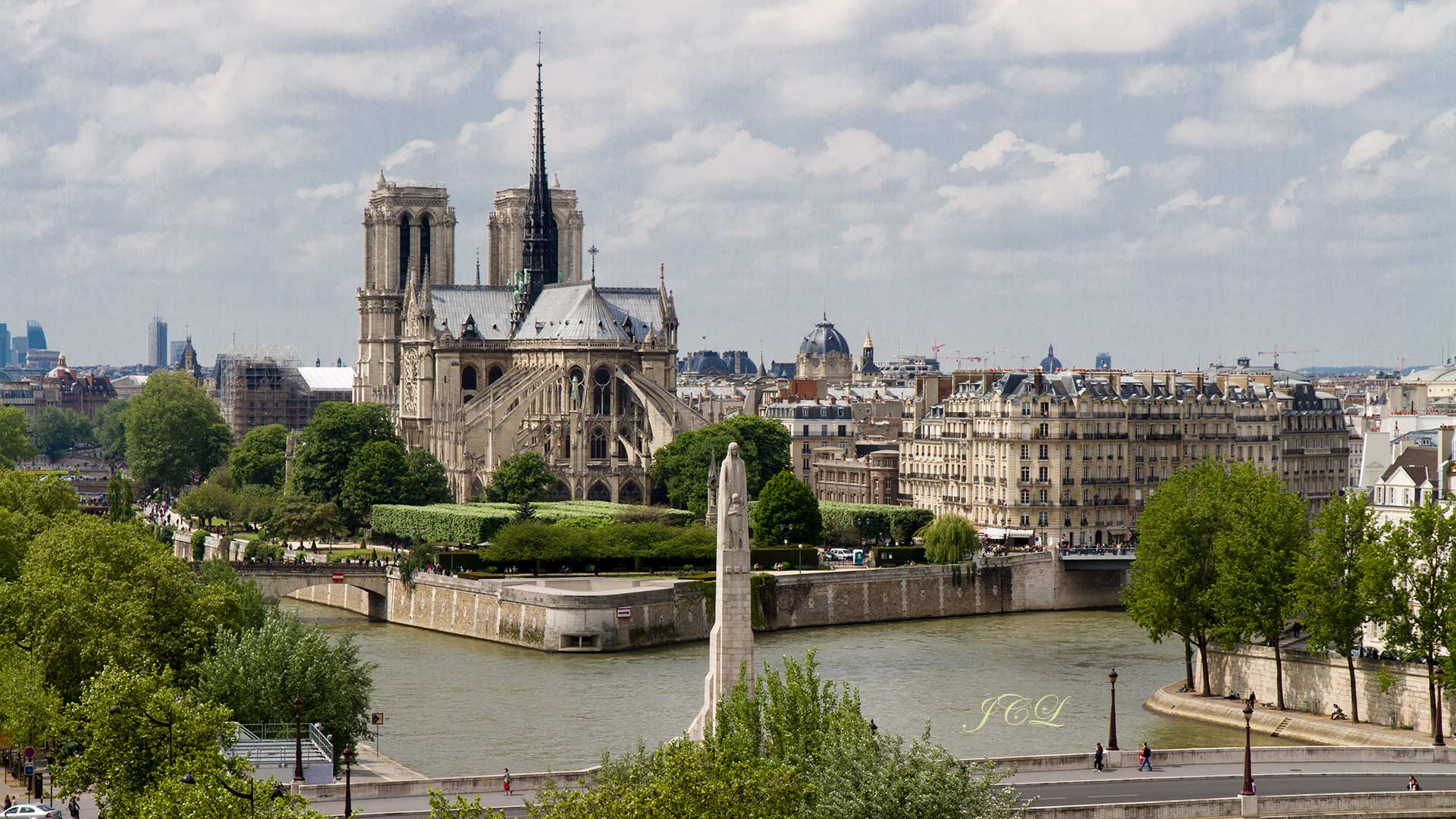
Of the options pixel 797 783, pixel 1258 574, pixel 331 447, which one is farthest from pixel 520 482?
pixel 797 783

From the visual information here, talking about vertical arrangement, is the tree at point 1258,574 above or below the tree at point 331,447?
below

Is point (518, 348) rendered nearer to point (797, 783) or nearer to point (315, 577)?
point (315, 577)

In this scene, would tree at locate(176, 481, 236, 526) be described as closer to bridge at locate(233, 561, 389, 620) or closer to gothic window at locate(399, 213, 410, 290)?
bridge at locate(233, 561, 389, 620)

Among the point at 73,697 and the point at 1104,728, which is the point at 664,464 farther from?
the point at 73,697

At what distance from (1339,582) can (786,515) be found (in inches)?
1461

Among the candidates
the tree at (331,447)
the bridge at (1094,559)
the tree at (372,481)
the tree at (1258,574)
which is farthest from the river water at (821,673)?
the tree at (331,447)

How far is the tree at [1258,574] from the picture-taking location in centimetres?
5641

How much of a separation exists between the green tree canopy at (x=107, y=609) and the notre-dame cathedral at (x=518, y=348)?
58931mm

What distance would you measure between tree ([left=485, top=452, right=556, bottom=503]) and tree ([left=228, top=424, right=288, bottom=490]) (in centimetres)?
1502

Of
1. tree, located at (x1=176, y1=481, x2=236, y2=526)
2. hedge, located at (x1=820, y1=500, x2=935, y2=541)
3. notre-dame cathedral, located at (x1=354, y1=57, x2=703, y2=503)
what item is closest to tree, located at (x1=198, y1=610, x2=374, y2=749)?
hedge, located at (x1=820, y1=500, x2=935, y2=541)

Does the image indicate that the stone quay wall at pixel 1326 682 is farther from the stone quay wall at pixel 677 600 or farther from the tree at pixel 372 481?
the tree at pixel 372 481

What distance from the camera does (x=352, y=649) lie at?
165 ft

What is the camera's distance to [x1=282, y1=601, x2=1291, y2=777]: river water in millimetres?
53062

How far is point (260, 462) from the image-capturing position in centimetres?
12000
